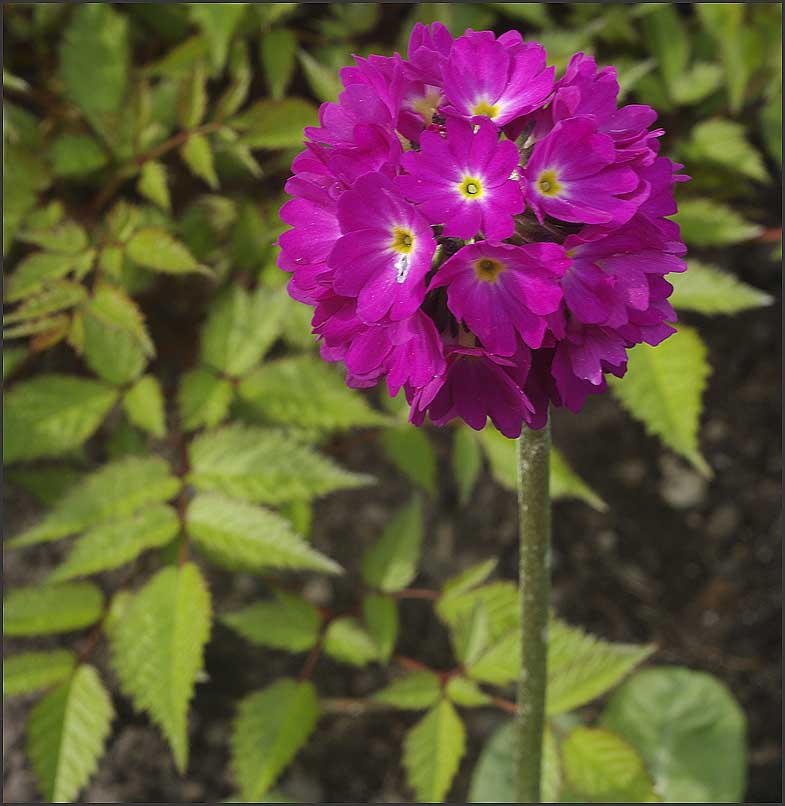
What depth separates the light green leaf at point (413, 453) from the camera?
232cm

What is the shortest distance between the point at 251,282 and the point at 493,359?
1391 mm

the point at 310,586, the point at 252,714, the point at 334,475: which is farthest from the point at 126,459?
the point at 310,586

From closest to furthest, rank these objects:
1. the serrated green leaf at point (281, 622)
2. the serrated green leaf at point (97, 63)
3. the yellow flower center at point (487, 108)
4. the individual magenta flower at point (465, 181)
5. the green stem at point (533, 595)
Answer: the individual magenta flower at point (465, 181), the yellow flower center at point (487, 108), the green stem at point (533, 595), the serrated green leaf at point (281, 622), the serrated green leaf at point (97, 63)

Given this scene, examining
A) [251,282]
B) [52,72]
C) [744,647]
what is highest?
[52,72]

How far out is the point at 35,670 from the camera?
2.14 meters

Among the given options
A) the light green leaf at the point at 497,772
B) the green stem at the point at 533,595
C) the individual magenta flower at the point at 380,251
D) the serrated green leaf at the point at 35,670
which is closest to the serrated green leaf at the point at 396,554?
the light green leaf at the point at 497,772

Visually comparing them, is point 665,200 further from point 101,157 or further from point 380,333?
point 101,157

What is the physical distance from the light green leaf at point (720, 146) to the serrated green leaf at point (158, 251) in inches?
51.2

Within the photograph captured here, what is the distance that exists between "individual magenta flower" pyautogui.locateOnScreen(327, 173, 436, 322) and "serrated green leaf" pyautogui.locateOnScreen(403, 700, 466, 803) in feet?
3.90

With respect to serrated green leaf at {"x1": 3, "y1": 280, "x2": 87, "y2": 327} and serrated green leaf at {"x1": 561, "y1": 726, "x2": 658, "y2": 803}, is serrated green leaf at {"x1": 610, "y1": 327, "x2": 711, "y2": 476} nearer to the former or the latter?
serrated green leaf at {"x1": 561, "y1": 726, "x2": 658, "y2": 803}

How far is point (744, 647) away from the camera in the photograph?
2.80 m

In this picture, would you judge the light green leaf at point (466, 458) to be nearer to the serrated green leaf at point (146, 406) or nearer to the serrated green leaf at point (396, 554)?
the serrated green leaf at point (396, 554)

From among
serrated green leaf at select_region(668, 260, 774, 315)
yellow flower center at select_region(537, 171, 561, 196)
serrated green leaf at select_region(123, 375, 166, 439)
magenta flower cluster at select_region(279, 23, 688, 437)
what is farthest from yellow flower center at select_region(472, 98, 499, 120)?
serrated green leaf at select_region(123, 375, 166, 439)

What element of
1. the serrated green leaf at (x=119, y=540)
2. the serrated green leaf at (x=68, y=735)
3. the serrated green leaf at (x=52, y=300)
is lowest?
the serrated green leaf at (x=68, y=735)
